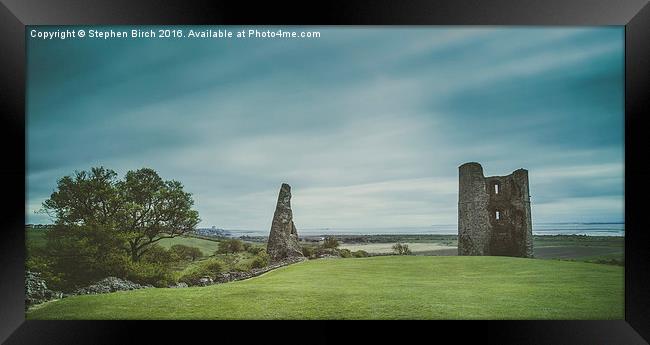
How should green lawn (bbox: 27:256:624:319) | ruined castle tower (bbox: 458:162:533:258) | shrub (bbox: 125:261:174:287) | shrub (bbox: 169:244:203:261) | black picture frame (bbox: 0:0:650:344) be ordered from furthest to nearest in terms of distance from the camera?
ruined castle tower (bbox: 458:162:533:258) → shrub (bbox: 169:244:203:261) → shrub (bbox: 125:261:174:287) → green lawn (bbox: 27:256:624:319) → black picture frame (bbox: 0:0:650:344)

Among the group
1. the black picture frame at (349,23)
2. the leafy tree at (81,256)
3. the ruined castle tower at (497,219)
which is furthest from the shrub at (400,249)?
the leafy tree at (81,256)

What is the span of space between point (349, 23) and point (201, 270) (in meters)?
3.85

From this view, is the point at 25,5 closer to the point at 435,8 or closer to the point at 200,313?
the point at 200,313

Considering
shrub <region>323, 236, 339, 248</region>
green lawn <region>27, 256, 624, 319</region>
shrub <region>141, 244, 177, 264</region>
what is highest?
shrub <region>323, 236, 339, 248</region>

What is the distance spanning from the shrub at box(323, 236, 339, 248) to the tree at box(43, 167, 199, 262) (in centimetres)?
179

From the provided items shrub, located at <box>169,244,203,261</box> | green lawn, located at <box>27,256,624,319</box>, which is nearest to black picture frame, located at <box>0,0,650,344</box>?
green lawn, located at <box>27,256,624,319</box>

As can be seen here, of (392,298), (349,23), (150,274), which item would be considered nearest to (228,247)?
(150,274)

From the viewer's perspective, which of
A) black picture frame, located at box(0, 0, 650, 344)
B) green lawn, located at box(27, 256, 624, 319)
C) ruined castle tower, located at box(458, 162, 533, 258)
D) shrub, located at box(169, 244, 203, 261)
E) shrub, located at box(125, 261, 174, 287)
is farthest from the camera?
ruined castle tower, located at box(458, 162, 533, 258)

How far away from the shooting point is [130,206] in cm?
603

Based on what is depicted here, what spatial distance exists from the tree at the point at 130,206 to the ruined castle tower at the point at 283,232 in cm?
107

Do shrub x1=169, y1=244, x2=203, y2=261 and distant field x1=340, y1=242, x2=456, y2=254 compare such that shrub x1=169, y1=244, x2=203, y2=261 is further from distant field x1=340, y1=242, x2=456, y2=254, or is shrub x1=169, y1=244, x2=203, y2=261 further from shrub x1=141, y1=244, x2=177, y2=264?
A: distant field x1=340, y1=242, x2=456, y2=254

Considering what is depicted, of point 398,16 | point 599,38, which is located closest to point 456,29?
point 398,16

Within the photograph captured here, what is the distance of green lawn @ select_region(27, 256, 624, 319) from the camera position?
18.7 feet

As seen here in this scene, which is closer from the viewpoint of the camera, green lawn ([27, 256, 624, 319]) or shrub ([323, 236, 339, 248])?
green lawn ([27, 256, 624, 319])
